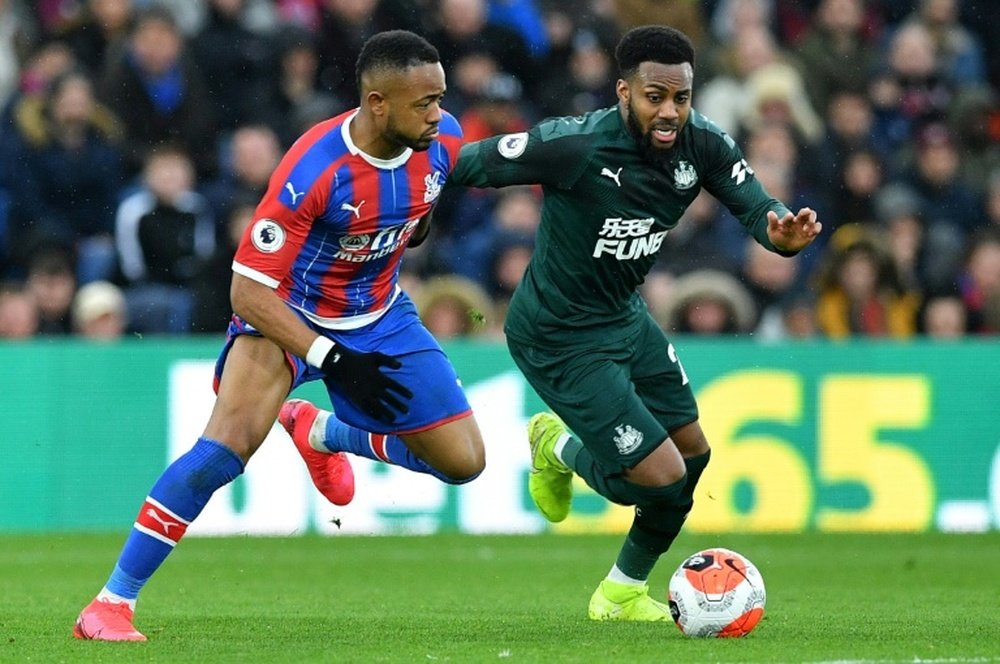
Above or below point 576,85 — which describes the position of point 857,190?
below

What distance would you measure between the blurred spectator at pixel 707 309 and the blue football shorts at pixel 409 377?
5193 mm

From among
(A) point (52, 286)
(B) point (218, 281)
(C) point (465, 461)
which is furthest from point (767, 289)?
(C) point (465, 461)

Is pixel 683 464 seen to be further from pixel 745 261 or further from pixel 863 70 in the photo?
pixel 863 70

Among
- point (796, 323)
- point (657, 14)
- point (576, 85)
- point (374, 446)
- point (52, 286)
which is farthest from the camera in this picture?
point (657, 14)

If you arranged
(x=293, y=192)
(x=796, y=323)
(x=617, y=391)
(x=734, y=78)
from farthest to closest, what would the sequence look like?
(x=734, y=78) < (x=796, y=323) < (x=617, y=391) < (x=293, y=192)

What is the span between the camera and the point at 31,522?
1270 centimetres

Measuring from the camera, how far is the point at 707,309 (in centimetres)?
1323

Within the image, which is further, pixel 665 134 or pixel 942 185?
pixel 942 185

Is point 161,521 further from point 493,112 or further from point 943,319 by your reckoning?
point 943,319

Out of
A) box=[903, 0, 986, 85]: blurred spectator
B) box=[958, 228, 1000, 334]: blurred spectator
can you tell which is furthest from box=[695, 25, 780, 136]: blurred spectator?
box=[958, 228, 1000, 334]: blurred spectator

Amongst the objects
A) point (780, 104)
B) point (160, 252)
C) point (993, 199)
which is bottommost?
point (160, 252)

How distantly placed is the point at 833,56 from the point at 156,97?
5555 mm

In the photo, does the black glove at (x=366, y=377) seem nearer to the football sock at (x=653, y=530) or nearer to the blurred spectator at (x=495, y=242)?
the football sock at (x=653, y=530)

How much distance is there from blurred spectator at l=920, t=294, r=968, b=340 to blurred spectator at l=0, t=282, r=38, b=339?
6439 millimetres
